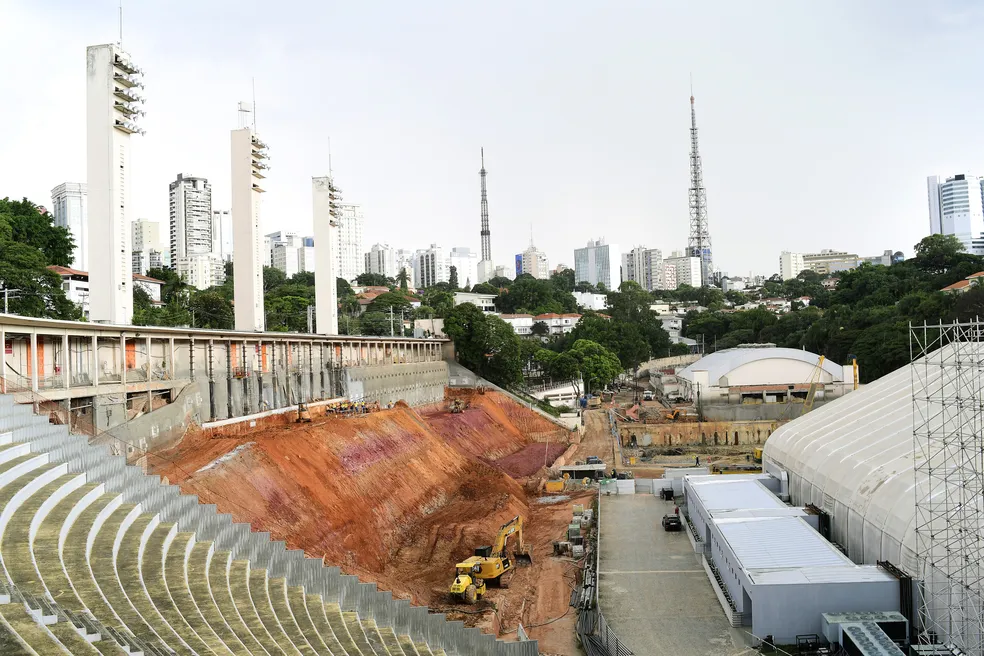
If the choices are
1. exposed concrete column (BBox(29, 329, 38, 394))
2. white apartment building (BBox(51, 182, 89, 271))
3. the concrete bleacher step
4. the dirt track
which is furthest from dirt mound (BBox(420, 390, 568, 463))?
white apartment building (BBox(51, 182, 89, 271))

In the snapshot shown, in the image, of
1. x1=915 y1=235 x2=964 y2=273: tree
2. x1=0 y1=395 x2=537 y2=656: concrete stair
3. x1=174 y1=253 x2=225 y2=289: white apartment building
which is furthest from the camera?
x1=174 y1=253 x2=225 y2=289: white apartment building

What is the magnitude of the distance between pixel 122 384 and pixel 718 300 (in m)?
170

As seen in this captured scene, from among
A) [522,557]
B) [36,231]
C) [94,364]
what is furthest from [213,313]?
[522,557]

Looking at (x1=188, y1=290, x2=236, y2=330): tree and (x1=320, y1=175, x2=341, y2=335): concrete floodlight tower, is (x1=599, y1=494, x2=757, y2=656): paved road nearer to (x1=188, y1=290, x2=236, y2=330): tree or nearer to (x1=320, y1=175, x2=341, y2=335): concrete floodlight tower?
(x1=320, y1=175, x2=341, y2=335): concrete floodlight tower

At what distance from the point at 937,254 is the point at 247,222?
110 meters

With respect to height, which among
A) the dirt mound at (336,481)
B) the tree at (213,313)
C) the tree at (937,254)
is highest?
the tree at (937,254)

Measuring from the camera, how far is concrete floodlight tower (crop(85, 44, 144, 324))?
3056 centimetres

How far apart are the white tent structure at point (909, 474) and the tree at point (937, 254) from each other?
90495 mm

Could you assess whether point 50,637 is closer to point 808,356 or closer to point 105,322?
point 105,322

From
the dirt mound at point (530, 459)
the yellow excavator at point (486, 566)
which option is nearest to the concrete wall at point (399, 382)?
the dirt mound at point (530, 459)

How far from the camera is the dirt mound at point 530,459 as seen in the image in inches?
2194

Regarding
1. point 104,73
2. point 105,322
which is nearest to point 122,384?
point 105,322

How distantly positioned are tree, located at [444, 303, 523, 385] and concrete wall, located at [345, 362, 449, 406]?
183 inches

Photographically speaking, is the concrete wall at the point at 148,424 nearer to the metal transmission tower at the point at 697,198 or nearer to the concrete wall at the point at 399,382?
the concrete wall at the point at 399,382
